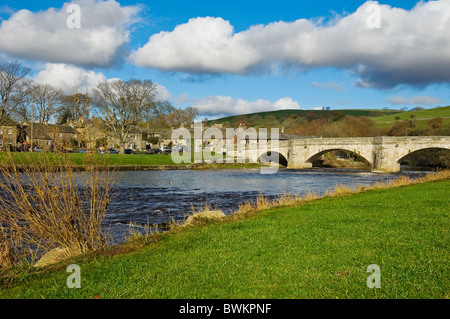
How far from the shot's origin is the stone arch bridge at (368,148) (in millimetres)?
44100

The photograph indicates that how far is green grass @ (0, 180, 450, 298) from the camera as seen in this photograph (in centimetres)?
483

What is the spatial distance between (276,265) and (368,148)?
1878 inches

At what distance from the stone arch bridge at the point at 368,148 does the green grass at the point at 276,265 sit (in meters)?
39.9

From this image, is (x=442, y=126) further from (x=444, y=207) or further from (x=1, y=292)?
(x=1, y=292)

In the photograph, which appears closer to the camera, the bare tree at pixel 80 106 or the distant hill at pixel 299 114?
the bare tree at pixel 80 106

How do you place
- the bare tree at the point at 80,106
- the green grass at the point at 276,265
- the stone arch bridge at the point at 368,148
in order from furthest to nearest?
the stone arch bridge at the point at 368,148 < the bare tree at the point at 80,106 < the green grass at the point at 276,265

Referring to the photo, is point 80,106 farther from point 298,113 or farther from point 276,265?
point 298,113

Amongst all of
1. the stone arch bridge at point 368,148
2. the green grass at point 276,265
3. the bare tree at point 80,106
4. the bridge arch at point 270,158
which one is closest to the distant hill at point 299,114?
the bridge arch at point 270,158

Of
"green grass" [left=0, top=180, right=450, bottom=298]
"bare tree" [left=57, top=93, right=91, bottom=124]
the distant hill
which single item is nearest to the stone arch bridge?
"green grass" [left=0, top=180, right=450, bottom=298]

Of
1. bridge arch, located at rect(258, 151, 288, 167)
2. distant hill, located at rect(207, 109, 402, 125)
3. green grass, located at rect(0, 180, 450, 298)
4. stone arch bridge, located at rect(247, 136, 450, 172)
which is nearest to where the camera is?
green grass, located at rect(0, 180, 450, 298)

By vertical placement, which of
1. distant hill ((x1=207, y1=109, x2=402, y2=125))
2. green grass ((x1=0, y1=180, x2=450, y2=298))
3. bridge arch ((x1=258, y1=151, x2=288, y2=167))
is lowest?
green grass ((x1=0, y1=180, x2=450, y2=298))

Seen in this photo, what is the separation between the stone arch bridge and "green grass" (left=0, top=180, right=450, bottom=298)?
131ft

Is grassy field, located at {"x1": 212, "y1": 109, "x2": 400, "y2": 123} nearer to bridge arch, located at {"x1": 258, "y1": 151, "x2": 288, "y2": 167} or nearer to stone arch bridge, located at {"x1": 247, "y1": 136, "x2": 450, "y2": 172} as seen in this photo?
bridge arch, located at {"x1": 258, "y1": 151, "x2": 288, "y2": 167}

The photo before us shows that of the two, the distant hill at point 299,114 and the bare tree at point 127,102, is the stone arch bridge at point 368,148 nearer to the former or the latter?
the bare tree at point 127,102
